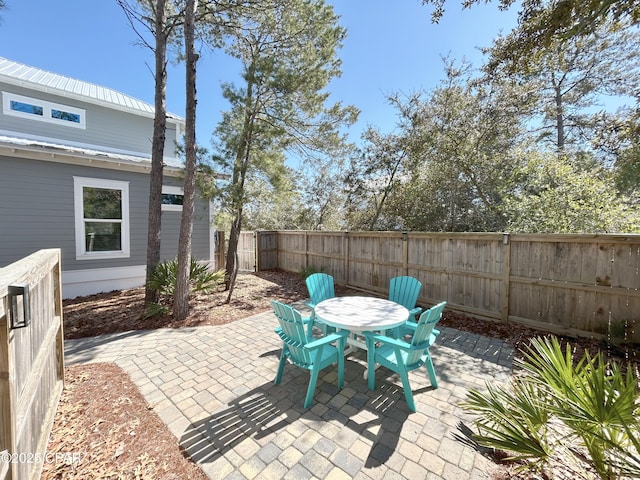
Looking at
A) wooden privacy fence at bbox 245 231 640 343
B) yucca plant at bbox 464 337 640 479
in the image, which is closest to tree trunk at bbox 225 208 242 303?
wooden privacy fence at bbox 245 231 640 343

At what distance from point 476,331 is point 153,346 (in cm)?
536

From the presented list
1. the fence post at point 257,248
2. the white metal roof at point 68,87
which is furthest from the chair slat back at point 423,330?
the white metal roof at point 68,87

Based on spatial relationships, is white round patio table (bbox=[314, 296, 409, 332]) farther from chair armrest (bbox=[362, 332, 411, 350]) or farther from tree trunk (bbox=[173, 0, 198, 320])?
tree trunk (bbox=[173, 0, 198, 320])

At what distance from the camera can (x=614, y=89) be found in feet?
31.8

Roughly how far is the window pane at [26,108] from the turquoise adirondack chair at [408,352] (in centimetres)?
1165

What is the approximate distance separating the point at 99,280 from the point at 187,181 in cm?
429

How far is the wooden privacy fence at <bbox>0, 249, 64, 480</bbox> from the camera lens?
51.0 inches

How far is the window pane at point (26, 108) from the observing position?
25.2ft

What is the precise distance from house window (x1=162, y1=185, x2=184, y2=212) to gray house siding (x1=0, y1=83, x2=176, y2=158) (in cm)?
164

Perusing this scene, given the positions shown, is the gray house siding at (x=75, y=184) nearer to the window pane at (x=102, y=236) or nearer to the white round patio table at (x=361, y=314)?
the window pane at (x=102, y=236)

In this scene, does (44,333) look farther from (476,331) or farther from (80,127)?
(80,127)

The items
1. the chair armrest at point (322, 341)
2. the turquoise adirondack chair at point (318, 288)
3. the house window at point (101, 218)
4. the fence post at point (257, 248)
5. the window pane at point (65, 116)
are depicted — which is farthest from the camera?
the fence post at point (257, 248)

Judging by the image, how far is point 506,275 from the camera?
4750mm

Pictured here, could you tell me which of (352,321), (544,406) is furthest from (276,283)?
(544,406)
